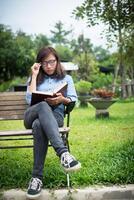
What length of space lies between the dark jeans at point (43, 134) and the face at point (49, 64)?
601mm

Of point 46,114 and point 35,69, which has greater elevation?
point 35,69

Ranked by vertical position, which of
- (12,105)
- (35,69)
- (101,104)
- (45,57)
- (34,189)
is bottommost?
(101,104)

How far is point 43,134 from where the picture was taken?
168 inches

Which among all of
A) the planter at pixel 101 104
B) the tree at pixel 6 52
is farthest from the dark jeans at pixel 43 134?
the tree at pixel 6 52

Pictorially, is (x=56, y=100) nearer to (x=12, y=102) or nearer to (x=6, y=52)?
(x=12, y=102)

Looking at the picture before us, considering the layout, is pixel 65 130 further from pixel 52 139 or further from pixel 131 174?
pixel 131 174

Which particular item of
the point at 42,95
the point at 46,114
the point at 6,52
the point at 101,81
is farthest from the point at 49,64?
the point at 101,81

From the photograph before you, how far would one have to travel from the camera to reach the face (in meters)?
4.82

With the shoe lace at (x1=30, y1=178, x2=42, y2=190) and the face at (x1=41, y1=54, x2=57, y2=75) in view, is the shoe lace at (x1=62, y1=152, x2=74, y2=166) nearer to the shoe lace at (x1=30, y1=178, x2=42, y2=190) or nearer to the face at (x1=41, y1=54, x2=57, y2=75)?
the shoe lace at (x1=30, y1=178, x2=42, y2=190)

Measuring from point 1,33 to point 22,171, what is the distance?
110ft

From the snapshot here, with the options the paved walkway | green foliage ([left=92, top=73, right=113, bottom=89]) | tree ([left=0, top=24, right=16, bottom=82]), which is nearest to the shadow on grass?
the paved walkway

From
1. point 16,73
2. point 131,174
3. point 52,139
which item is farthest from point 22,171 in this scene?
point 16,73

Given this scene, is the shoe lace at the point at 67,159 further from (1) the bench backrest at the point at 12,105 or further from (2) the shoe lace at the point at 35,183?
(1) the bench backrest at the point at 12,105

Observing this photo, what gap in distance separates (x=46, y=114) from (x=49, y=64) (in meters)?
0.79
